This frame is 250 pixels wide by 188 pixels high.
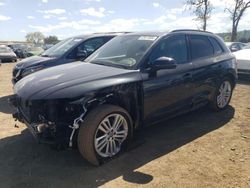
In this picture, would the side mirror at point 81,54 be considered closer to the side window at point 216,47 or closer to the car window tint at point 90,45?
the car window tint at point 90,45

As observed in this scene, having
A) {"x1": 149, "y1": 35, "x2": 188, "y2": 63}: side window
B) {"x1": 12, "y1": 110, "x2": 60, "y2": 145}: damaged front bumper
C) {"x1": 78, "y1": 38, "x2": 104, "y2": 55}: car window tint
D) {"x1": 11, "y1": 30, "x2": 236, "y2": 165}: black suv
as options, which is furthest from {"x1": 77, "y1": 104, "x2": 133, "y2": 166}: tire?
{"x1": 78, "y1": 38, "x2": 104, "y2": 55}: car window tint

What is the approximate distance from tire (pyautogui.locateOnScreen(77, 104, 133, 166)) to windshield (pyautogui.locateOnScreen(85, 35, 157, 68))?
0.87 metres

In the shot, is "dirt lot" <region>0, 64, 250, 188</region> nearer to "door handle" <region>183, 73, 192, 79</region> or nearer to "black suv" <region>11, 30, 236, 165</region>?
"black suv" <region>11, 30, 236, 165</region>

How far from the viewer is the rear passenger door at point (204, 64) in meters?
5.66

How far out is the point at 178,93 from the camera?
5.22 meters

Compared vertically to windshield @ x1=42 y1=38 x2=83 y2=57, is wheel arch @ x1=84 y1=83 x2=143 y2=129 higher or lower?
lower

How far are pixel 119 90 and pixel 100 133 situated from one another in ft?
2.12

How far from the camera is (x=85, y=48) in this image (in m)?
8.64

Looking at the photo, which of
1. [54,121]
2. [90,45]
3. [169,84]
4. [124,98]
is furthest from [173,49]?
[90,45]

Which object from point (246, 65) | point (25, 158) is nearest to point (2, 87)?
point (25, 158)

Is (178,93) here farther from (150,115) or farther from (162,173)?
(162,173)

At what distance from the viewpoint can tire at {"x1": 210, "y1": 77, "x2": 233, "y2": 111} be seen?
6352 mm

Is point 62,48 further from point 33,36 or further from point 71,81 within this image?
point 33,36

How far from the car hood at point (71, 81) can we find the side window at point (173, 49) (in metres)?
0.62
